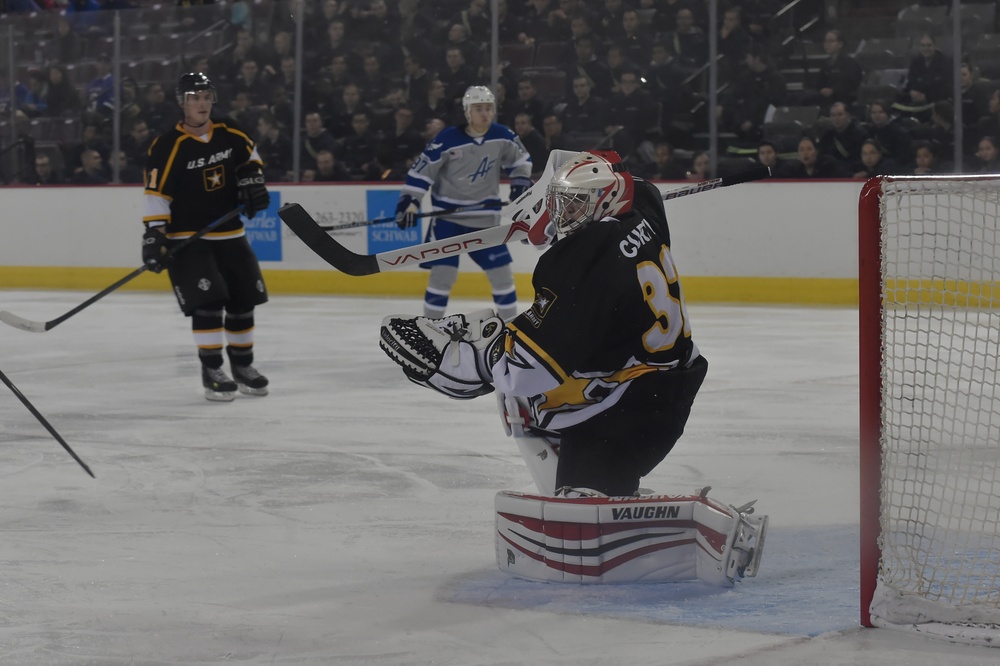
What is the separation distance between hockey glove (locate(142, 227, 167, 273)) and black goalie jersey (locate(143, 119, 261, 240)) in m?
0.06

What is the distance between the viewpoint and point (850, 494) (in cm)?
331

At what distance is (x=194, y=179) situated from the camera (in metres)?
5.05

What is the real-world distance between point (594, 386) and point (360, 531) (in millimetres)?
→ 694

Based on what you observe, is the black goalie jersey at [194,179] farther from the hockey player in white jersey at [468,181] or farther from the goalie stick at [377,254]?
the goalie stick at [377,254]

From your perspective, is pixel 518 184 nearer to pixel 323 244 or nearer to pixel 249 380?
pixel 249 380

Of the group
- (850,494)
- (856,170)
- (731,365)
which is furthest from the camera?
(856,170)

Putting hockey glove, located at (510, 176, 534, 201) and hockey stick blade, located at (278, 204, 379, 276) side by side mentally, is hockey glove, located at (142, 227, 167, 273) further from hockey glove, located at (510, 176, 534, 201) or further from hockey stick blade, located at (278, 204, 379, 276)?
hockey stick blade, located at (278, 204, 379, 276)

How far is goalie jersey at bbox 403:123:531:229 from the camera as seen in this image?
21.2 ft

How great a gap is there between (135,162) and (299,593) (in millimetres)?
8280

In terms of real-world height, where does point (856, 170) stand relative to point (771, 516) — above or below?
above

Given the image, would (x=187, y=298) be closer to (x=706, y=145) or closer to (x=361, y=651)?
(x=361, y=651)

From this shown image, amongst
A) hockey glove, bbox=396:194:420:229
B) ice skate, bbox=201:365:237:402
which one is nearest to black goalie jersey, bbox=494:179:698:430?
ice skate, bbox=201:365:237:402

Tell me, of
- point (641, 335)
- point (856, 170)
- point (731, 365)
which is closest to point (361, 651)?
point (641, 335)

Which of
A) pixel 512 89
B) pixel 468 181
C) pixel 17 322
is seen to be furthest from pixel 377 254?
pixel 512 89
